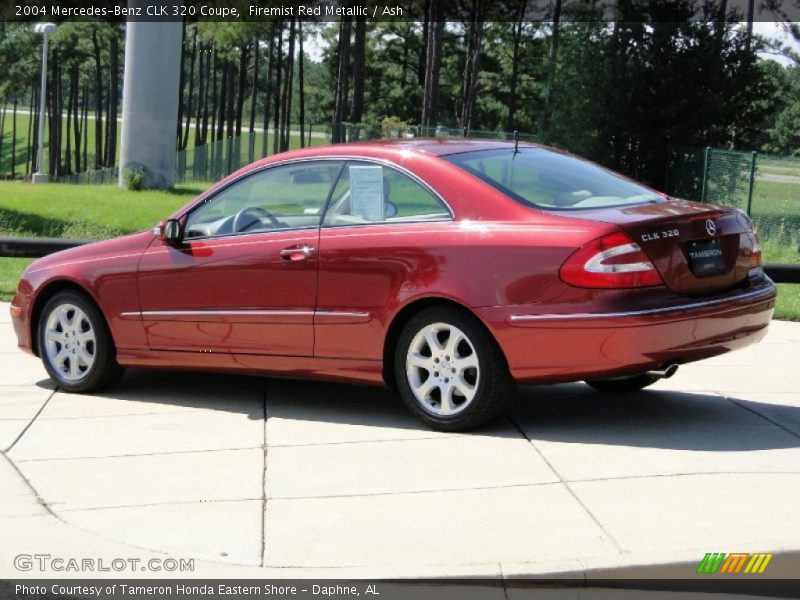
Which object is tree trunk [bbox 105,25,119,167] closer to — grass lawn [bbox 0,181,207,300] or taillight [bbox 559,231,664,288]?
grass lawn [bbox 0,181,207,300]

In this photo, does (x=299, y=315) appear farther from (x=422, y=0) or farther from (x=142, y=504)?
(x=422, y=0)

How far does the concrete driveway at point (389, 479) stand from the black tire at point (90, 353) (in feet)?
0.41

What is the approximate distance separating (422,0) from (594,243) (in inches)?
2470

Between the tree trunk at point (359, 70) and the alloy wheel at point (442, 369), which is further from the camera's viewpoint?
the tree trunk at point (359, 70)

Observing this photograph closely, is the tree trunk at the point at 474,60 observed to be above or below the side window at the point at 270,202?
above

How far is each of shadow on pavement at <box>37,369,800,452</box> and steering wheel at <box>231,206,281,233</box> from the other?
42.9 inches

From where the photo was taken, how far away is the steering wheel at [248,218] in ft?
25.7

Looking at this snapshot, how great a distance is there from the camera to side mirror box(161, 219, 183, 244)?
8.00m

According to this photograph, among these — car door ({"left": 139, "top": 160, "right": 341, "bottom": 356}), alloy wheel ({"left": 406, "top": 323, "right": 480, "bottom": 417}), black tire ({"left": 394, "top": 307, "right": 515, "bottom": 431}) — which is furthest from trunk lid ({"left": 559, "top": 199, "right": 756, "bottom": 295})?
car door ({"left": 139, "top": 160, "right": 341, "bottom": 356})

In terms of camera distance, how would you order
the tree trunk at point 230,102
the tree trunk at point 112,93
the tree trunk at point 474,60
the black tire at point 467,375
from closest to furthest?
the black tire at point 467,375 < the tree trunk at point 474,60 < the tree trunk at point 112,93 < the tree trunk at point 230,102

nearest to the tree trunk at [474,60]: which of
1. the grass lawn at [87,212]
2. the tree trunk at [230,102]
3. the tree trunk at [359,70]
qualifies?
Result: the tree trunk at [359,70]

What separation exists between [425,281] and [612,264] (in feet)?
3.29

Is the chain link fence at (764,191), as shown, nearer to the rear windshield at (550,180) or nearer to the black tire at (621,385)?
the black tire at (621,385)

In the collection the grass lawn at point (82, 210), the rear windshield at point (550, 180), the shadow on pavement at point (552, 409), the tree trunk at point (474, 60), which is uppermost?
the tree trunk at point (474, 60)
